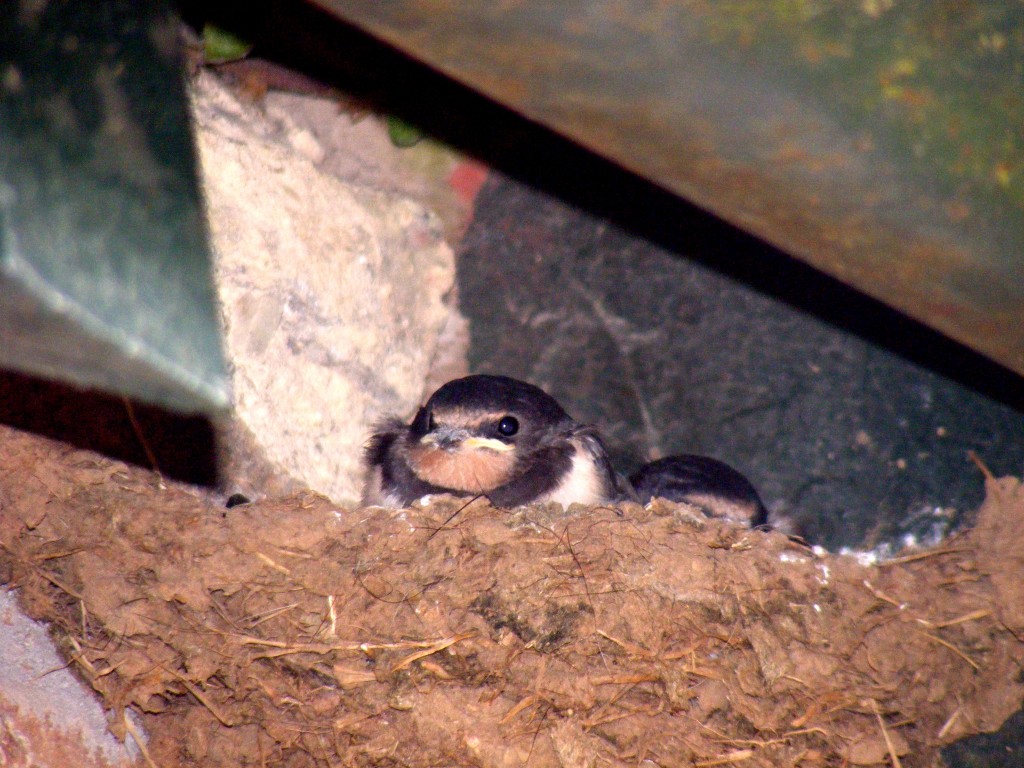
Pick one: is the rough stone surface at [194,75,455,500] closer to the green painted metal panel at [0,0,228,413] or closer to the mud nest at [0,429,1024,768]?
the mud nest at [0,429,1024,768]

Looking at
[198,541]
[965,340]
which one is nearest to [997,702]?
[965,340]

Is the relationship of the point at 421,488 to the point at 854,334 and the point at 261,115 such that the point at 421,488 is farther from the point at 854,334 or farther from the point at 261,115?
the point at 854,334

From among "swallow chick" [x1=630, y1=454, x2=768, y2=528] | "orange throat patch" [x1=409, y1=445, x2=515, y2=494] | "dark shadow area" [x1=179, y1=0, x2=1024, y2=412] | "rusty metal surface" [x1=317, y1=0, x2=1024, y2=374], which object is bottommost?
"swallow chick" [x1=630, y1=454, x2=768, y2=528]

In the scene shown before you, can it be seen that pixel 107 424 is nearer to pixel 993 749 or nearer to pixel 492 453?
pixel 492 453

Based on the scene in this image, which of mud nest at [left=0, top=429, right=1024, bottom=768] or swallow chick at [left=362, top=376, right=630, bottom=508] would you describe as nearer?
mud nest at [left=0, top=429, right=1024, bottom=768]

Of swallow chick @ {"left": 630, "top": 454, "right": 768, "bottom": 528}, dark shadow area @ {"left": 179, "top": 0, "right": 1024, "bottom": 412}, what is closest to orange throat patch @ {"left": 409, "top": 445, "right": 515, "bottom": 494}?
swallow chick @ {"left": 630, "top": 454, "right": 768, "bottom": 528}
